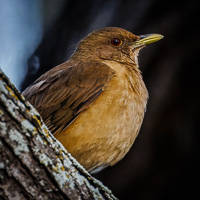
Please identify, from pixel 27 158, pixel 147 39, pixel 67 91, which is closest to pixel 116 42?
pixel 147 39

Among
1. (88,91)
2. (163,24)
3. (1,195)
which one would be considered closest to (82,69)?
(88,91)

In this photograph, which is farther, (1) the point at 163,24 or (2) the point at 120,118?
(1) the point at 163,24

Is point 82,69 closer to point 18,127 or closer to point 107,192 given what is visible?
point 107,192

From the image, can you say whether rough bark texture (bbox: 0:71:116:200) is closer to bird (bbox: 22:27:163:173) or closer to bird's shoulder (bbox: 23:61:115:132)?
bird (bbox: 22:27:163:173)

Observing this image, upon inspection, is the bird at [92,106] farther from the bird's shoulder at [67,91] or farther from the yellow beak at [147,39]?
the yellow beak at [147,39]

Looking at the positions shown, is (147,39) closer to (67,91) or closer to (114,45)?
(114,45)

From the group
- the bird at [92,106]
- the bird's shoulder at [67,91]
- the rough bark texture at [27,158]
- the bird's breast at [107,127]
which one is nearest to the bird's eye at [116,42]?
the bird at [92,106]
